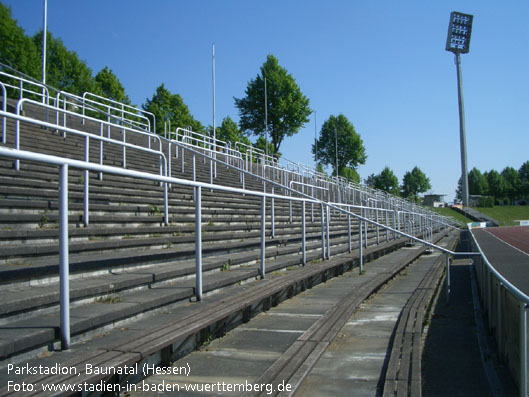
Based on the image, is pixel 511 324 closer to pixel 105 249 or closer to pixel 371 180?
pixel 105 249

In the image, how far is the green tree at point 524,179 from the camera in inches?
4446

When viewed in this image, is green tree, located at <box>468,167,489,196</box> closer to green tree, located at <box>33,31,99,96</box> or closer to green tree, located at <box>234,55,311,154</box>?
green tree, located at <box>234,55,311,154</box>

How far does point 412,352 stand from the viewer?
4.52m

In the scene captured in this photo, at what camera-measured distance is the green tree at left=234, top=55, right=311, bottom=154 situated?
46.6m

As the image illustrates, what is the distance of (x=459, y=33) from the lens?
2746 inches

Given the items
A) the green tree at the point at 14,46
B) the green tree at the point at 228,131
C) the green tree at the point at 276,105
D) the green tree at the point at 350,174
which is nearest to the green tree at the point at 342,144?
the green tree at the point at 350,174

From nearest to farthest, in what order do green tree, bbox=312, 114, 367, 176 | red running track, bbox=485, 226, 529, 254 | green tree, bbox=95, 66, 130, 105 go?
1. red running track, bbox=485, 226, 529, 254
2. green tree, bbox=95, 66, 130, 105
3. green tree, bbox=312, 114, 367, 176

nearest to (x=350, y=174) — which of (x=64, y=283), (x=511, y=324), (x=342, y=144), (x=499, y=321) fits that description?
(x=342, y=144)

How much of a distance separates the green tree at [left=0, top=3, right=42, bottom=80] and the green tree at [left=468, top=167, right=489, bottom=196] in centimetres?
10534

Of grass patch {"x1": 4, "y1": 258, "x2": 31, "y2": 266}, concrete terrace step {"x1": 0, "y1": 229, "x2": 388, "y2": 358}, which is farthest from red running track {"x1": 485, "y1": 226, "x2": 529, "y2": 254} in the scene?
grass patch {"x1": 4, "y1": 258, "x2": 31, "y2": 266}

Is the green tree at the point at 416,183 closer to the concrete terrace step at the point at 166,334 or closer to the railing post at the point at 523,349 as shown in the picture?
the concrete terrace step at the point at 166,334

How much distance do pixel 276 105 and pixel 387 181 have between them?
54.8m

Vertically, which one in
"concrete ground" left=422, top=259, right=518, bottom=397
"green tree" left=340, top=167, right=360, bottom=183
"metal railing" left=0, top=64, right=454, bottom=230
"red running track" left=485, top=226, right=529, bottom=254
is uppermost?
"green tree" left=340, top=167, right=360, bottom=183

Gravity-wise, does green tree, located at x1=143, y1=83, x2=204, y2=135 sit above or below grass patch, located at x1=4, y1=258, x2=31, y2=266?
above
